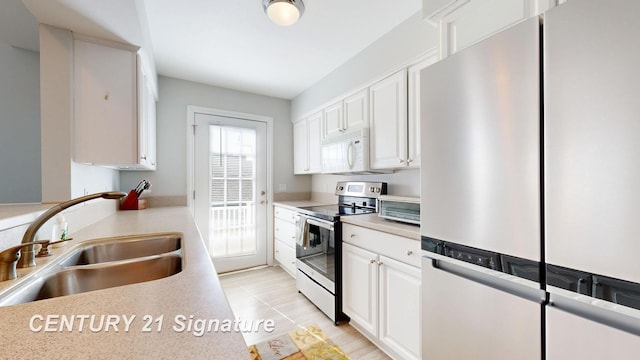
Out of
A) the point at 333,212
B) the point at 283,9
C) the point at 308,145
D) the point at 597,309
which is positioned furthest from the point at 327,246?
the point at 283,9

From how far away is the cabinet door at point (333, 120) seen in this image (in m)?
2.74

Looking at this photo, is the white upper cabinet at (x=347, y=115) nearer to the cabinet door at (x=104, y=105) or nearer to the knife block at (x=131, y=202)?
the cabinet door at (x=104, y=105)

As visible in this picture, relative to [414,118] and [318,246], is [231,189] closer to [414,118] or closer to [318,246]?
[318,246]

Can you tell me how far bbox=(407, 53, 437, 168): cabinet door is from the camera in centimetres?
187

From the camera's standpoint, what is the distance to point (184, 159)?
312 cm

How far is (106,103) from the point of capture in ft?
5.02

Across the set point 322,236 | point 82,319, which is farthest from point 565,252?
point 322,236

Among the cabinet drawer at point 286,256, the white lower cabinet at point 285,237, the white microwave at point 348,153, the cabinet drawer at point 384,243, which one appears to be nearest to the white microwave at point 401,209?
the cabinet drawer at point 384,243

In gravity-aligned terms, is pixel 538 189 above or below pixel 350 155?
below

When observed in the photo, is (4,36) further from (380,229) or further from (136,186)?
(380,229)

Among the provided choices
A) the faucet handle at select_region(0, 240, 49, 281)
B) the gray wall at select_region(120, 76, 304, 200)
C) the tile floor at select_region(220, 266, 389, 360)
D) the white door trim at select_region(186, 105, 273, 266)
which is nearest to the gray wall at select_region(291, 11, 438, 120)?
the white door trim at select_region(186, 105, 273, 266)

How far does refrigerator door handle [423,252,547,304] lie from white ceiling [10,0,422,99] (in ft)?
5.58

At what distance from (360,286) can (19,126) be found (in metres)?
2.56

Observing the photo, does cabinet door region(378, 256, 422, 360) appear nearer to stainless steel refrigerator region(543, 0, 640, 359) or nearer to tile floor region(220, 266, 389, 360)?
tile floor region(220, 266, 389, 360)
